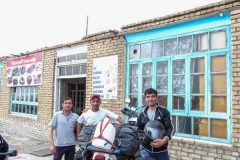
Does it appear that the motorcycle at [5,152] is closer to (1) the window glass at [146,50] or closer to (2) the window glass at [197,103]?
(2) the window glass at [197,103]

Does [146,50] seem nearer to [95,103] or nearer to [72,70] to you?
[95,103]

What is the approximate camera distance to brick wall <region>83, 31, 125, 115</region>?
7156mm

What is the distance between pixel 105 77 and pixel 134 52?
1.10 m

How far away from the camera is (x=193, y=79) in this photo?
5.75 meters

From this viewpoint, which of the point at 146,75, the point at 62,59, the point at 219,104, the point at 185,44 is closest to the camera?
the point at 219,104

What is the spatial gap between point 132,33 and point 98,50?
1324mm

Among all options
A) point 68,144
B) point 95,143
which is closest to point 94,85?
point 68,144

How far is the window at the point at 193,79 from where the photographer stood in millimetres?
5310

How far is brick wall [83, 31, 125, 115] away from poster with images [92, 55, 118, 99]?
122 millimetres

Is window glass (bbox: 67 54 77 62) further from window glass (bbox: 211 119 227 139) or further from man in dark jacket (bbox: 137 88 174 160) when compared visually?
man in dark jacket (bbox: 137 88 174 160)

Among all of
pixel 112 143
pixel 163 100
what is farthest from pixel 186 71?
pixel 112 143

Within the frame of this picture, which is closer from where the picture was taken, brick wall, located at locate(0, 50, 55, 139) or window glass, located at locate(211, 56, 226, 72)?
window glass, located at locate(211, 56, 226, 72)

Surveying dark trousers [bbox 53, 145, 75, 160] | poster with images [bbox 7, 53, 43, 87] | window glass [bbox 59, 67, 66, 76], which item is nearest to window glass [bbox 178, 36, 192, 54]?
dark trousers [bbox 53, 145, 75, 160]

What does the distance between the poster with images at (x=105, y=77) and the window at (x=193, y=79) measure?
814 millimetres
